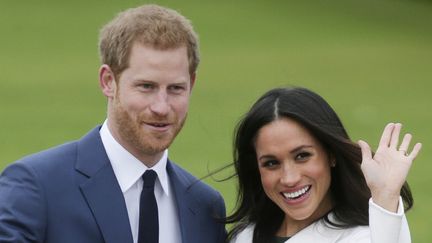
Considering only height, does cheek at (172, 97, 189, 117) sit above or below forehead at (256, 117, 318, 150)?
above

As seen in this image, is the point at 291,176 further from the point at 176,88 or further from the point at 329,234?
the point at 176,88

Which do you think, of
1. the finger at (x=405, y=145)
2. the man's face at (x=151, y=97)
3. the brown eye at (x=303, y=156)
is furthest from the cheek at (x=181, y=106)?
the finger at (x=405, y=145)

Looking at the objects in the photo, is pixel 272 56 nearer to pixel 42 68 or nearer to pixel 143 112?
pixel 42 68

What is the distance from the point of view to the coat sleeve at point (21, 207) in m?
3.99

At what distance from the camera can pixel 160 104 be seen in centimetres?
415

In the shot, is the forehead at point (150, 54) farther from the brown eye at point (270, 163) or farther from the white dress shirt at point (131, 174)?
the brown eye at point (270, 163)

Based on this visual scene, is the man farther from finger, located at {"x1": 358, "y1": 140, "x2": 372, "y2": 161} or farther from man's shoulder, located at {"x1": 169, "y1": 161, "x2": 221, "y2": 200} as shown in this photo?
finger, located at {"x1": 358, "y1": 140, "x2": 372, "y2": 161}

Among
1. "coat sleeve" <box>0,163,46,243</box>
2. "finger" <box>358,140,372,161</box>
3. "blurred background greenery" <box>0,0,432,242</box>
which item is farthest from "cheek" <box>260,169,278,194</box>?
"blurred background greenery" <box>0,0,432,242</box>

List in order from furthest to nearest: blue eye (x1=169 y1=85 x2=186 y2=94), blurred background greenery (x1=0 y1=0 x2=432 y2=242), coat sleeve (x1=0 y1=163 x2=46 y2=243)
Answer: blurred background greenery (x1=0 y1=0 x2=432 y2=242) < blue eye (x1=169 y1=85 x2=186 y2=94) < coat sleeve (x1=0 y1=163 x2=46 y2=243)

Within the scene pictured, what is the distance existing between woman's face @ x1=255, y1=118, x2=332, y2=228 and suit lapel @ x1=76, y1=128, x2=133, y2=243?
0.58 m

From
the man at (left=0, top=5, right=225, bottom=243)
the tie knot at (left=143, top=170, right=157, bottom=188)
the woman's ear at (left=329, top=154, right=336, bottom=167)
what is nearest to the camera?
the man at (left=0, top=5, right=225, bottom=243)

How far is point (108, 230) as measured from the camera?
13.8ft

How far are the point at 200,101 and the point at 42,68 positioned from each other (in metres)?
2.12

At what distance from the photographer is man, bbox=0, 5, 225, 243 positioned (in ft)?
13.5
